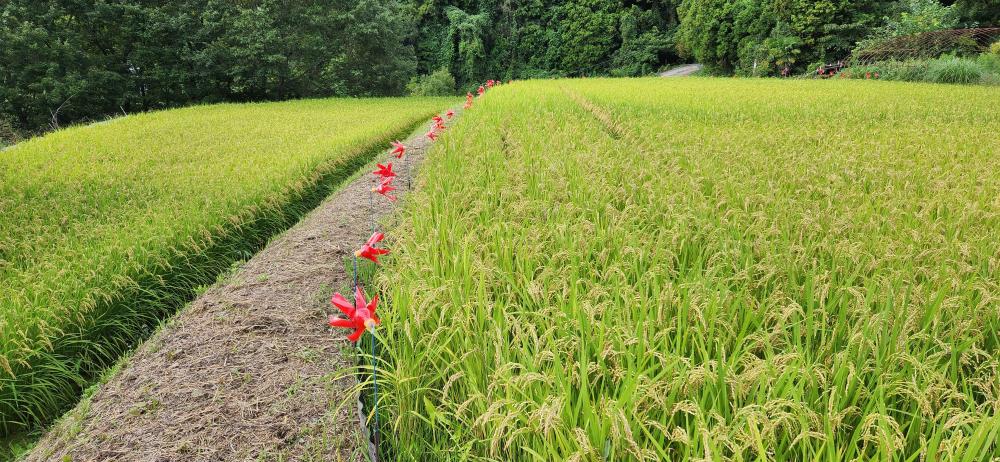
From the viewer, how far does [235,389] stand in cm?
243

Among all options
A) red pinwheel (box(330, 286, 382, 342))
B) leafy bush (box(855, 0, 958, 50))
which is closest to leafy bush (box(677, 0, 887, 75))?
leafy bush (box(855, 0, 958, 50))

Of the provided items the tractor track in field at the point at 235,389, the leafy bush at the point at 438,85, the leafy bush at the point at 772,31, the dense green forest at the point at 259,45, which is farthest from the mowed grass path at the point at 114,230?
the leafy bush at the point at 772,31

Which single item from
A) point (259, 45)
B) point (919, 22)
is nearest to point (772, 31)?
point (919, 22)

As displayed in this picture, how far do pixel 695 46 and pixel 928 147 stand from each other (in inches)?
1139

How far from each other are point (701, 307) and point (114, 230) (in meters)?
4.40

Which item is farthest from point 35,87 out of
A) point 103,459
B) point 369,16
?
point 103,459

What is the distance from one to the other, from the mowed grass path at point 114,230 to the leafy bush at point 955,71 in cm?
1602

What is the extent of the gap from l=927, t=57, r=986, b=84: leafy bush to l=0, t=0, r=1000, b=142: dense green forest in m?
5.05

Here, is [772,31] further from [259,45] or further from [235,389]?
[235,389]

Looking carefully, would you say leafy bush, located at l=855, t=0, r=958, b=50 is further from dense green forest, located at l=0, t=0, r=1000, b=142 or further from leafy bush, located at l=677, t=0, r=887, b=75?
leafy bush, located at l=677, t=0, r=887, b=75

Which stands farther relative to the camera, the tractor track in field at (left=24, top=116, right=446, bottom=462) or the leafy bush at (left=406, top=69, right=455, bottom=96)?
the leafy bush at (left=406, top=69, right=455, bottom=96)

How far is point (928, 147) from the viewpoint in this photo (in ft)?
15.1

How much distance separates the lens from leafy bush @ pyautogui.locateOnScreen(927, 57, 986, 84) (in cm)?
1342

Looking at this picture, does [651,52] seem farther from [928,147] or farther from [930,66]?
[928,147]
